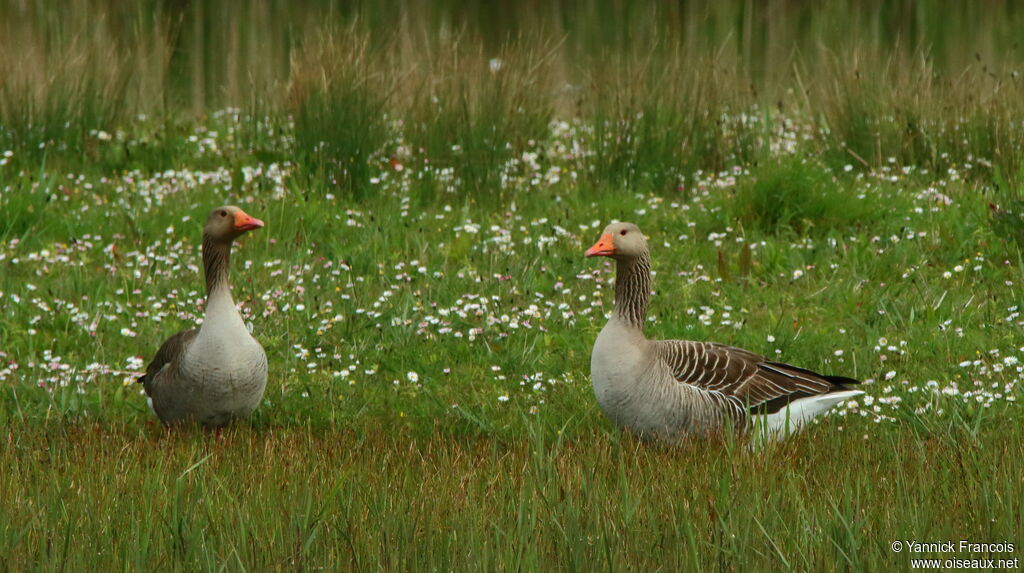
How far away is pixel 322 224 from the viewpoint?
945cm

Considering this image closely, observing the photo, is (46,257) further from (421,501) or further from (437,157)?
(421,501)

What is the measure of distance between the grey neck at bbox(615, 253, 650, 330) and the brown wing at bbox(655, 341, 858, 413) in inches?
8.1

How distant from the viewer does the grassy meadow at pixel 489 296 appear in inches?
170

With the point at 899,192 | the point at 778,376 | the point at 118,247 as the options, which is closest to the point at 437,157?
the point at 118,247

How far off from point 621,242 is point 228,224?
83.4 inches

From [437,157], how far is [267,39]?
211 inches

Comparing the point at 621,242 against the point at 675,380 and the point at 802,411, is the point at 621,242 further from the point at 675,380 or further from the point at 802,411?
the point at 802,411

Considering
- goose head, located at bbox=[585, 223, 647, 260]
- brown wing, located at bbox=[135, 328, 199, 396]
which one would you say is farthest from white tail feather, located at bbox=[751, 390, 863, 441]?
brown wing, located at bbox=[135, 328, 199, 396]

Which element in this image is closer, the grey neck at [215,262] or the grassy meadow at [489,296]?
the grassy meadow at [489,296]

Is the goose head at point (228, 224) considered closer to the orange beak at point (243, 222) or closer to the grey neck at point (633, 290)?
the orange beak at point (243, 222)

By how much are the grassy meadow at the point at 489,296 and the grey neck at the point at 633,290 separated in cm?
62

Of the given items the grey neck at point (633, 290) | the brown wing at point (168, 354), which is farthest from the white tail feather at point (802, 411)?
the brown wing at point (168, 354)

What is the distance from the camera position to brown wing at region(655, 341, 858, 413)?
6.07 metres

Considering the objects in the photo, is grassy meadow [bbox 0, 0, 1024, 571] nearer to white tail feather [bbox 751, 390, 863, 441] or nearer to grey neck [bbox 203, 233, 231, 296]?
white tail feather [bbox 751, 390, 863, 441]
